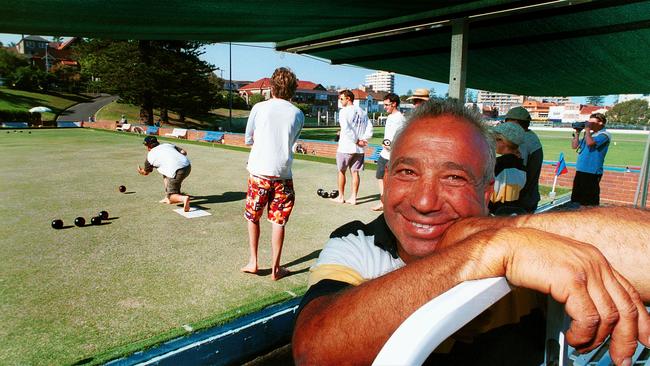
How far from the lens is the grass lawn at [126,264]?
2.99 meters

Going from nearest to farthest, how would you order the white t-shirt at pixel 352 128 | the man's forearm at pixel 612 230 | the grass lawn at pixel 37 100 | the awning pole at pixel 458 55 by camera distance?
the man's forearm at pixel 612 230 → the awning pole at pixel 458 55 → the white t-shirt at pixel 352 128 → the grass lawn at pixel 37 100

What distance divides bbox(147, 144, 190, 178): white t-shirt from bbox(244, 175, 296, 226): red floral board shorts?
3.62 m

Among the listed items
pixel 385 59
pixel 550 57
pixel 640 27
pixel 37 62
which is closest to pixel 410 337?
pixel 640 27

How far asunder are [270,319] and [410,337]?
7.46ft

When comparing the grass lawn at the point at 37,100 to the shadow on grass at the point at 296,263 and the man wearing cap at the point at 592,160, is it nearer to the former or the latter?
the shadow on grass at the point at 296,263

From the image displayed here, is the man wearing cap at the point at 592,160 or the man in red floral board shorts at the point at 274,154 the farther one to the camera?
the man wearing cap at the point at 592,160

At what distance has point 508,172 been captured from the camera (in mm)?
4297

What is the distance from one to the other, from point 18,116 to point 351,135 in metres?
54.6

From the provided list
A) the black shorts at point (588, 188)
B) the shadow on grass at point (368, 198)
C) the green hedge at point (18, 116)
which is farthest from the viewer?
the green hedge at point (18, 116)

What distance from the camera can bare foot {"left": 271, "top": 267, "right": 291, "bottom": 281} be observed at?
13.7 feet

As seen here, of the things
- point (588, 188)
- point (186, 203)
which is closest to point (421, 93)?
point (588, 188)

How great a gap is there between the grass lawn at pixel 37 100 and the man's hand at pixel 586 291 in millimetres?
60055

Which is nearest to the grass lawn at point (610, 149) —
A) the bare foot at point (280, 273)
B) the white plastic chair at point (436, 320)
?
the bare foot at point (280, 273)

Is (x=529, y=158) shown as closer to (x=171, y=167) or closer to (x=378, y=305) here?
(x=378, y=305)
